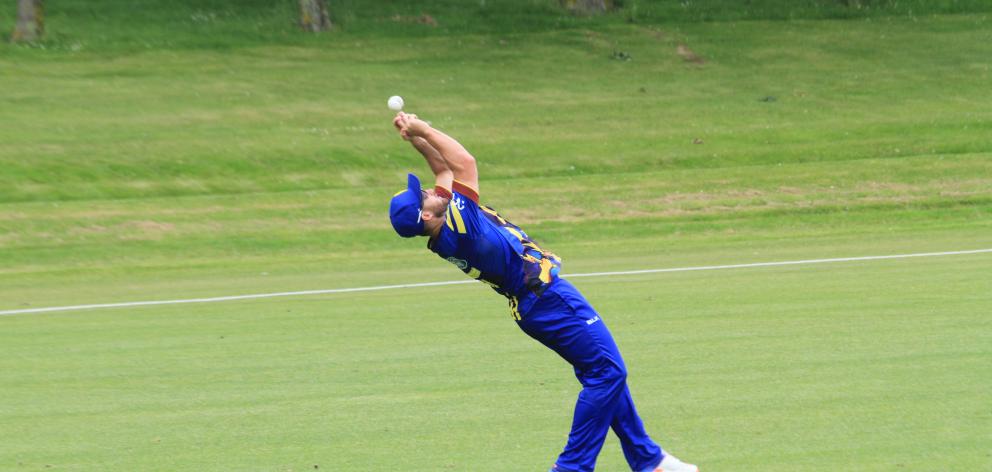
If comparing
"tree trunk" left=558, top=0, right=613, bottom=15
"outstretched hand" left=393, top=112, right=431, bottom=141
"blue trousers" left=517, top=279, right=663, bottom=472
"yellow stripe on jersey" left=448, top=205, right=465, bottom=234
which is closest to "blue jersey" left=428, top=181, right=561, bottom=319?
"yellow stripe on jersey" left=448, top=205, right=465, bottom=234

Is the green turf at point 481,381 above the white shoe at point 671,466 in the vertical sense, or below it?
below

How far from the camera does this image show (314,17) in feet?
144

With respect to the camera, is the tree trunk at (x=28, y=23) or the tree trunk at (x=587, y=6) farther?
the tree trunk at (x=587, y=6)

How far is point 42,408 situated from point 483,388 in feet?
12.5

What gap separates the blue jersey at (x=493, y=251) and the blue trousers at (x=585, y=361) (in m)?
0.12

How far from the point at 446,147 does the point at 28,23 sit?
36.5 m

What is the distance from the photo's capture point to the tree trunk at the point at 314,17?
43.9 metres

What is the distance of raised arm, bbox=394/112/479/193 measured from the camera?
832 centimetres

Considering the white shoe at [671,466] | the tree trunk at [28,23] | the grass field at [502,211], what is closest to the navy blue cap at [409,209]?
the grass field at [502,211]

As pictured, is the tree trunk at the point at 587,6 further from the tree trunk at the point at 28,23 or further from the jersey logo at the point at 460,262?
the jersey logo at the point at 460,262

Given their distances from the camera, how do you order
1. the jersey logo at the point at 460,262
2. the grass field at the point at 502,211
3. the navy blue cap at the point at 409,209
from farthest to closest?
the grass field at the point at 502,211
the jersey logo at the point at 460,262
the navy blue cap at the point at 409,209

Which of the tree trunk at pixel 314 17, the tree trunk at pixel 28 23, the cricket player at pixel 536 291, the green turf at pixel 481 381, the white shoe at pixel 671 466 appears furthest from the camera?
the tree trunk at pixel 314 17

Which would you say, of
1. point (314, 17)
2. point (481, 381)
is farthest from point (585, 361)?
point (314, 17)

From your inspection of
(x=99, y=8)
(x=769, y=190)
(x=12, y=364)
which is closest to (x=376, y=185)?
(x=769, y=190)
